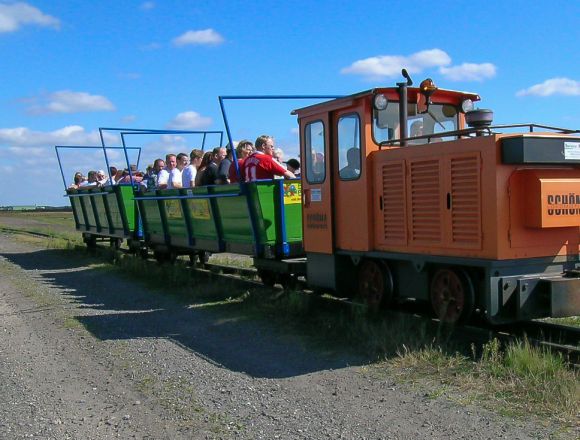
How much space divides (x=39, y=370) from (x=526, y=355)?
14.9 feet

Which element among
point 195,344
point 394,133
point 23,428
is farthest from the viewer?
point 394,133

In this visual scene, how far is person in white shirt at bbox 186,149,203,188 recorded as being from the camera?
1353cm

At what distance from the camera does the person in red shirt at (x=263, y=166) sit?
413 inches

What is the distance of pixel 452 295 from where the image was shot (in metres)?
7.37

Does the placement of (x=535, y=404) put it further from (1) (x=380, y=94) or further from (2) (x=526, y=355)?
(1) (x=380, y=94)

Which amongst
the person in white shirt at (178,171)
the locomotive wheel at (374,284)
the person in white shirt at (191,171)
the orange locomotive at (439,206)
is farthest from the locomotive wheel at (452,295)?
the person in white shirt at (178,171)

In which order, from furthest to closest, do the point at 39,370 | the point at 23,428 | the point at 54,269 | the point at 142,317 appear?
the point at 54,269, the point at 142,317, the point at 39,370, the point at 23,428

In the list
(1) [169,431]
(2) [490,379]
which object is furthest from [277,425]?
(2) [490,379]

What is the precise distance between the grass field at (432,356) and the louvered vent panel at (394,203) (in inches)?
38.0

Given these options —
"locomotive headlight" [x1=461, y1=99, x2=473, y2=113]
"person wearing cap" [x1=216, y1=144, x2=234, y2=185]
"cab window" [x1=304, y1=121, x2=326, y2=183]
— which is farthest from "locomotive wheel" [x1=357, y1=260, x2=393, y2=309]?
"person wearing cap" [x1=216, y1=144, x2=234, y2=185]

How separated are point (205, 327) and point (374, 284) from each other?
2150 mm

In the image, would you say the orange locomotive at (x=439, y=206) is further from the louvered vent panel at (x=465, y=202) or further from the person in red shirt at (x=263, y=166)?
the person in red shirt at (x=263, y=166)

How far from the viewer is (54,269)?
15930 millimetres

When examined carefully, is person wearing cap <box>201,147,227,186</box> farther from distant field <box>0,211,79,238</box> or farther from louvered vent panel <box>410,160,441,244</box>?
distant field <box>0,211,79,238</box>
